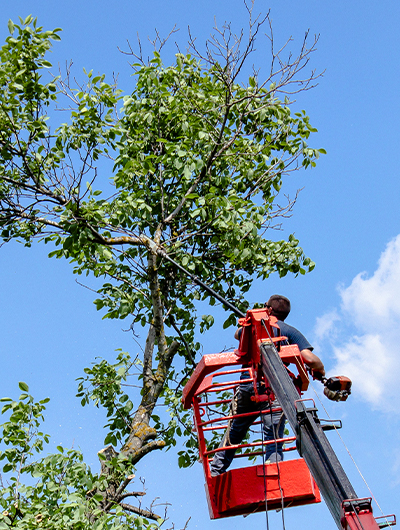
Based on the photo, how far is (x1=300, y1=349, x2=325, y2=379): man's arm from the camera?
4848 millimetres

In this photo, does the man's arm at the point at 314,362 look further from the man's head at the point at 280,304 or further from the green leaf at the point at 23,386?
the green leaf at the point at 23,386

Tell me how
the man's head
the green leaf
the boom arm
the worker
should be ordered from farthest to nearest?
1. the green leaf
2. the man's head
3. the worker
4. the boom arm

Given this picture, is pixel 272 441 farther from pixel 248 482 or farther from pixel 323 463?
pixel 323 463

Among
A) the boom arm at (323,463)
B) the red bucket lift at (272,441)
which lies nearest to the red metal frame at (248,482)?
the red bucket lift at (272,441)

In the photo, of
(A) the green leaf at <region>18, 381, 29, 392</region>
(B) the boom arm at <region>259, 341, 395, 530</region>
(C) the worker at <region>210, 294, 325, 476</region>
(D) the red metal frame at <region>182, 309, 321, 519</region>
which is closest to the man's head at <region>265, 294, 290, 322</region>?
(C) the worker at <region>210, 294, 325, 476</region>

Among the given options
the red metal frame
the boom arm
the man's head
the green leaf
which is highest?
the green leaf

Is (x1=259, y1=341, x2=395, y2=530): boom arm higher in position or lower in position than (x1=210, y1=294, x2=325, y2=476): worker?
lower

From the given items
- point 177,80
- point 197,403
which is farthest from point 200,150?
point 197,403

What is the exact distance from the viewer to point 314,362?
15.9ft

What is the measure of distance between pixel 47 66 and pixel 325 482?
17.6 ft

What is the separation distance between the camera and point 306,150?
8.87 m

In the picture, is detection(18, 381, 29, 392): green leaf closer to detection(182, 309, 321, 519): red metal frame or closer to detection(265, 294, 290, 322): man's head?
detection(182, 309, 321, 519): red metal frame

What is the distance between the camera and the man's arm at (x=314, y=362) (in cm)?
485

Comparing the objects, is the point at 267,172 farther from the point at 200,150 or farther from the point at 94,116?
the point at 94,116
